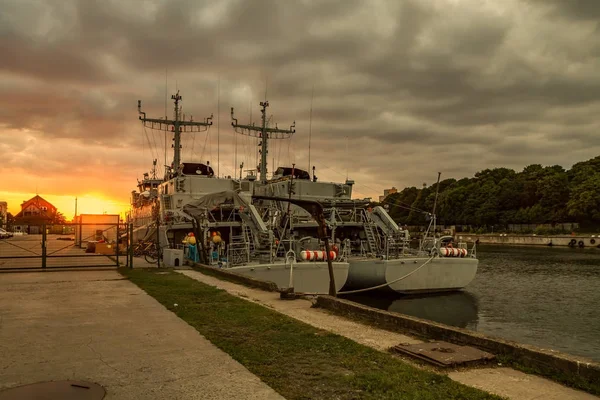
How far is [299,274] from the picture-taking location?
19.8 m

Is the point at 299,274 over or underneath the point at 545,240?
over

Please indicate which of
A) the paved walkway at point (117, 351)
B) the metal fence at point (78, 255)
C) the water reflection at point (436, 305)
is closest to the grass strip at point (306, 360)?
the paved walkway at point (117, 351)

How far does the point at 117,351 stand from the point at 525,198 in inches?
4134

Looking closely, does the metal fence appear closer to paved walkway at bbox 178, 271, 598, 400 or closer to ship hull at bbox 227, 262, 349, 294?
ship hull at bbox 227, 262, 349, 294

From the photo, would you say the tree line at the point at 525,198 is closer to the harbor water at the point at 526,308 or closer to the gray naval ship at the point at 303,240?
the harbor water at the point at 526,308

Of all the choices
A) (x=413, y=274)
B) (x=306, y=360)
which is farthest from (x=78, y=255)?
(x=306, y=360)

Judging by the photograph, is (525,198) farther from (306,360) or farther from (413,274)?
(306,360)

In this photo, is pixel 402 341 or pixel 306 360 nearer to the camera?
pixel 306 360

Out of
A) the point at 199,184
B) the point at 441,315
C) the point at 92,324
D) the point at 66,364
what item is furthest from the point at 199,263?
the point at 66,364

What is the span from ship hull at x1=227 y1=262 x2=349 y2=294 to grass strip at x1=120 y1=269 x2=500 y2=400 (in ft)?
27.0

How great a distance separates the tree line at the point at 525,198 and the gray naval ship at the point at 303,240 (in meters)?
51.1

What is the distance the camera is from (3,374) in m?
6.11

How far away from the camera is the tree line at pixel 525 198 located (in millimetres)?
83938

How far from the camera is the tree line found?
83.9m
